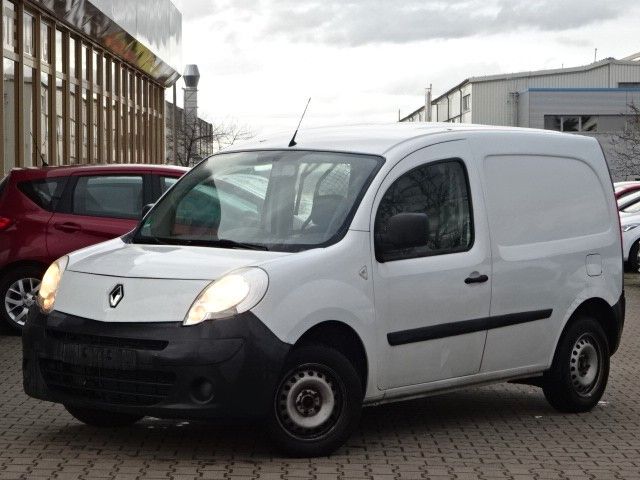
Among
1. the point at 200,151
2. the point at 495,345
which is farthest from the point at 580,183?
the point at 200,151

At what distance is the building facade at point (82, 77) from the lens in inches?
878

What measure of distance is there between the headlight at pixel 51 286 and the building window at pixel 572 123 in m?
73.5

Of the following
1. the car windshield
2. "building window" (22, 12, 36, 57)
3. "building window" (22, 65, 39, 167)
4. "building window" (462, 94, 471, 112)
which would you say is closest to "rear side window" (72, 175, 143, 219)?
the car windshield

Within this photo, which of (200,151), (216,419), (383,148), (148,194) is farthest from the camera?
Result: (200,151)

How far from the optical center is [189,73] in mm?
56906

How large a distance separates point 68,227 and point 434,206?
6.08 meters

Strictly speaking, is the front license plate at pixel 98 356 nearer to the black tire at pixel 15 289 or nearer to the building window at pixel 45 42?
the black tire at pixel 15 289

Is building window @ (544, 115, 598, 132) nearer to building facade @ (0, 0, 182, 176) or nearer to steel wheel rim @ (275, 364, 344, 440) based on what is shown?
building facade @ (0, 0, 182, 176)

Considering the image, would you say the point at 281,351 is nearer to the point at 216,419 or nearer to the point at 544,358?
the point at 216,419

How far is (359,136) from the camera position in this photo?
8141 mm

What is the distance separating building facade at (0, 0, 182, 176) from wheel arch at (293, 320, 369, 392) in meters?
9.32

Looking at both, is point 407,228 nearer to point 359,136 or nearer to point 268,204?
point 268,204

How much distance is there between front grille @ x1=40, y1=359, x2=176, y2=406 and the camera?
692 centimetres

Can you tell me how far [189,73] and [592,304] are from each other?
4872 cm
